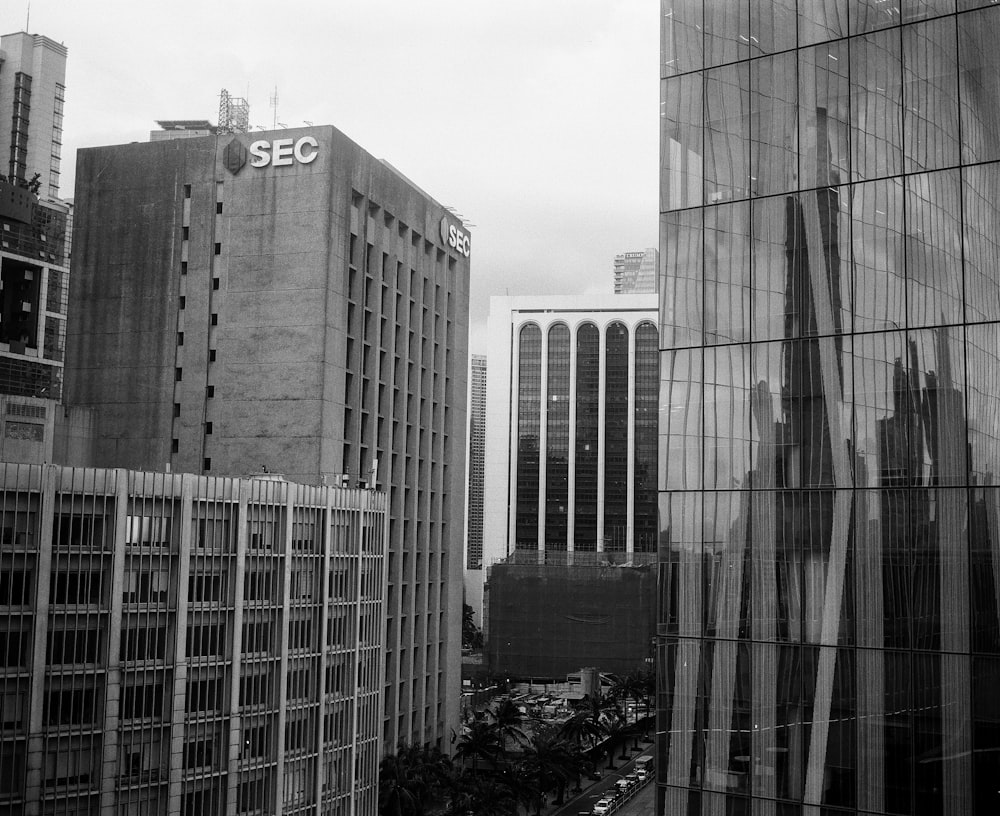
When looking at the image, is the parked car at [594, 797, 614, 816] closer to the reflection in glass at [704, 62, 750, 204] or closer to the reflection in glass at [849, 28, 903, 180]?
the reflection in glass at [704, 62, 750, 204]

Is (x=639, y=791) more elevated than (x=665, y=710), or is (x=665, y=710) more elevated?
(x=665, y=710)

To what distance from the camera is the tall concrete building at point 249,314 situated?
79.7 meters

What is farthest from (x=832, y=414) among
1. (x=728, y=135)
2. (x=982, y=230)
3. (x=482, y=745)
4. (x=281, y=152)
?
(x=482, y=745)

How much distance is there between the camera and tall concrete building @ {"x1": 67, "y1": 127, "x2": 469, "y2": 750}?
261ft

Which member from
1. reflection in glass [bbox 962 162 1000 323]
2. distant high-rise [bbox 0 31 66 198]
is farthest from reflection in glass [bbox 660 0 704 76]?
distant high-rise [bbox 0 31 66 198]

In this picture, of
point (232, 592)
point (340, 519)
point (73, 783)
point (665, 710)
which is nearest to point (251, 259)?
point (340, 519)

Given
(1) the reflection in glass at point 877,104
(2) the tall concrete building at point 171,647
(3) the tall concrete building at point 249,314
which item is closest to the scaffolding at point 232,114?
(3) the tall concrete building at point 249,314

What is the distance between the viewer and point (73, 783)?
48.0 m

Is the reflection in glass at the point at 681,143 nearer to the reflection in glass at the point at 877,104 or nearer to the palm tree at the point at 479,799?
the reflection in glass at the point at 877,104

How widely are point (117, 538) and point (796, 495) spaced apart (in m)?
30.4

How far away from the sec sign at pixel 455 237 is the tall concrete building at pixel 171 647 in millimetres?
45270

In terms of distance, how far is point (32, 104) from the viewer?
561 feet

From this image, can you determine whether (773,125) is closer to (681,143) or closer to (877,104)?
(681,143)

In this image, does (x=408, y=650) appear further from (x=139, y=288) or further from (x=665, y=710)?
(x=665, y=710)
